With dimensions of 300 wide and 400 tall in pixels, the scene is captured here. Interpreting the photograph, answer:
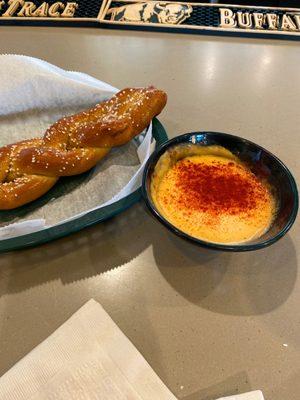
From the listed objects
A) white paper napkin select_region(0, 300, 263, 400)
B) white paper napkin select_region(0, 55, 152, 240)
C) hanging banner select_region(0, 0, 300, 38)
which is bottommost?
white paper napkin select_region(0, 300, 263, 400)

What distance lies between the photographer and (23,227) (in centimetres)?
62

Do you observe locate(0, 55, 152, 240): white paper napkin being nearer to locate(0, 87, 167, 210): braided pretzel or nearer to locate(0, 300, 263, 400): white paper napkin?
locate(0, 87, 167, 210): braided pretzel

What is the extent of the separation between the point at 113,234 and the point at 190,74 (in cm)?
69

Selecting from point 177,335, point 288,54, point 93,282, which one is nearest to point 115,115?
point 93,282

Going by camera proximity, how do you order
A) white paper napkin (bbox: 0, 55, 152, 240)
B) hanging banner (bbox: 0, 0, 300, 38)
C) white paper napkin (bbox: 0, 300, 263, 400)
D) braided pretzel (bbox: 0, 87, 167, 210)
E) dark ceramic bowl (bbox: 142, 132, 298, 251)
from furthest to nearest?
hanging banner (bbox: 0, 0, 300, 38), white paper napkin (bbox: 0, 55, 152, 240), braided pretzel (bbox: 0, 87, 167, 210), dark ceramic bowl (bbox: 142, 132, 298, 251), white paper napkin (bbox: 0, 300, 263, 400)

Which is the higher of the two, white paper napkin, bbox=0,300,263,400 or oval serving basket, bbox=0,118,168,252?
oval serving basket, bbox=0,118,168,252

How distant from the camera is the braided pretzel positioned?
722 mm

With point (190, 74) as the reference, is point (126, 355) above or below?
below

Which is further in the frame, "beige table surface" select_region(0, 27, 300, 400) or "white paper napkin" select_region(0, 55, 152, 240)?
"white paper napkin" select_region(0, 55, 152, 240)

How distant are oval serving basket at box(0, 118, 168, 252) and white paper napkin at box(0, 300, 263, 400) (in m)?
0.18

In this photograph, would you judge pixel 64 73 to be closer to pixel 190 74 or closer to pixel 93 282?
pixel 190 74

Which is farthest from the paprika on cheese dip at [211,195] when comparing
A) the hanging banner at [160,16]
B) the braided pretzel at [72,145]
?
the hanging banner at [160,16]

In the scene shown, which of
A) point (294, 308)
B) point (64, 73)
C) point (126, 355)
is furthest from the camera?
point (64, 73)

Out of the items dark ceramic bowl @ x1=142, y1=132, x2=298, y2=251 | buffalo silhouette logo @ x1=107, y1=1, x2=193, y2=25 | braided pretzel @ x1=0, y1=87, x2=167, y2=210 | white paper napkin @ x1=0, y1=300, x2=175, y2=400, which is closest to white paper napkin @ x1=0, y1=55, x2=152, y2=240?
braided pretzel @ x1=0, y1=87, x2=167, y2=210
